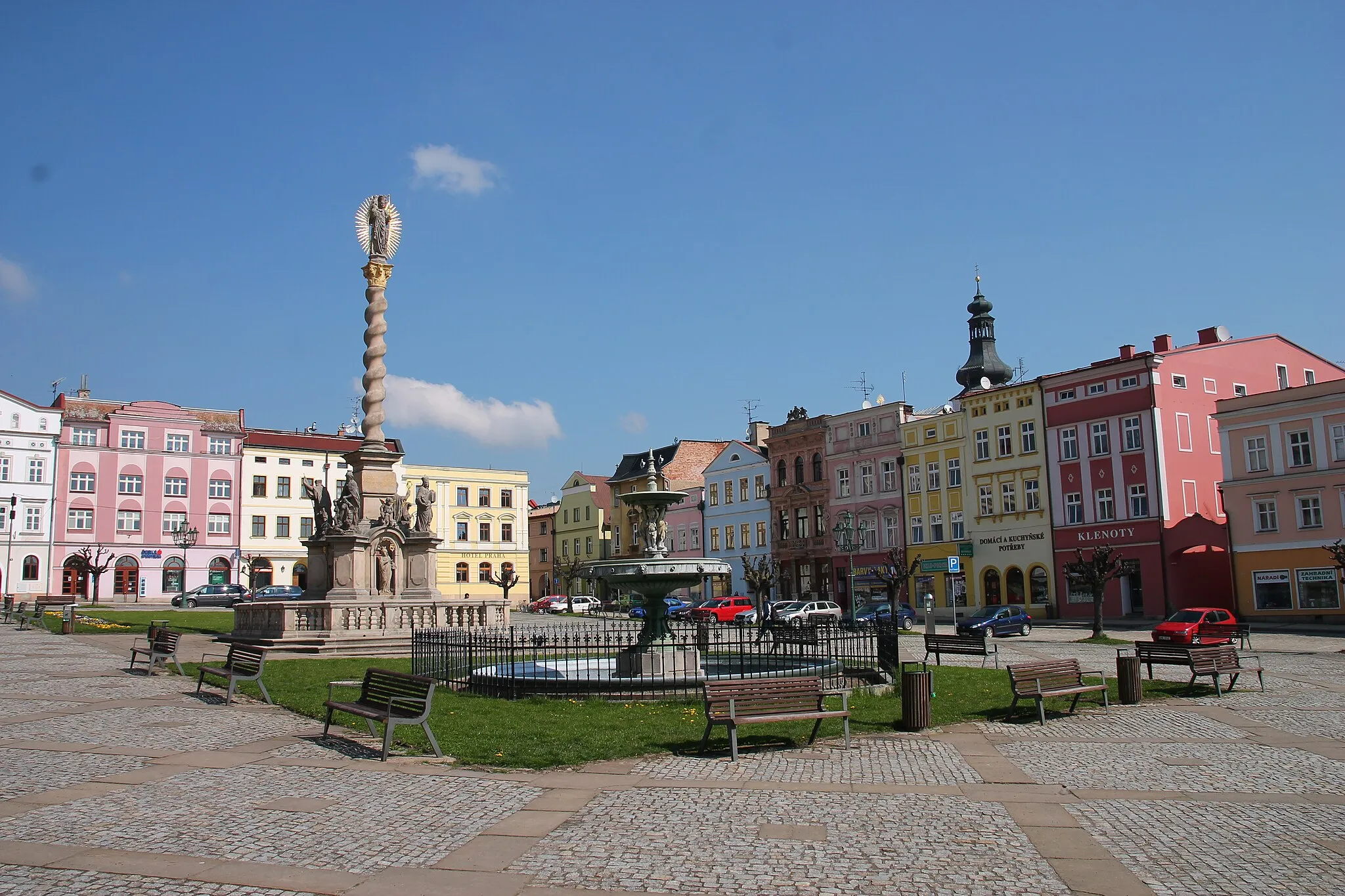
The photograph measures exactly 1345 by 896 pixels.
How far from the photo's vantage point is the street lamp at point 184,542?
219 feet

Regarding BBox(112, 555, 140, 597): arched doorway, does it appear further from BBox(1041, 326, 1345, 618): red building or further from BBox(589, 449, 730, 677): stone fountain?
BBox(589, 449, 730, 677): stone fountain

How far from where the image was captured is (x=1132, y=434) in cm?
4669

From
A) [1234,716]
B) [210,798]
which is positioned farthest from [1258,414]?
[210,798]

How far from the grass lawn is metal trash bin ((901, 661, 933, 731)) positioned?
321 mm

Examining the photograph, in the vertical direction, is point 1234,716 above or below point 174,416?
below

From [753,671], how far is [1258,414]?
33152 mm

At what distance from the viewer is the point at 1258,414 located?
42438mm

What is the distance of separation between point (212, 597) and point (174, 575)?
488 inches

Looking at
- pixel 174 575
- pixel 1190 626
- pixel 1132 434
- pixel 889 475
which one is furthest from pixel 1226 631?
pixel 174 575

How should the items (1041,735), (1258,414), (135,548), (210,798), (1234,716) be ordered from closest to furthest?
1. (210,798)
2. (1041,735)
3. (1234,716)
4. (1258,414)
5. (135,548)

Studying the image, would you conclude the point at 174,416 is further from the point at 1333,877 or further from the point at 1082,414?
the point at 1333,877

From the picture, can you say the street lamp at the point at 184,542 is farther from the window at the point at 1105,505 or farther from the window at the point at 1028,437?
the window at the point at 1105,505

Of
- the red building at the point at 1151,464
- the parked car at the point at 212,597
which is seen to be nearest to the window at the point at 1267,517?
the red building at the point at 1151,464

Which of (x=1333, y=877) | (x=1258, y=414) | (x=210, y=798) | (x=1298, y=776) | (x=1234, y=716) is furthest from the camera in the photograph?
(x=1258, y=414)
